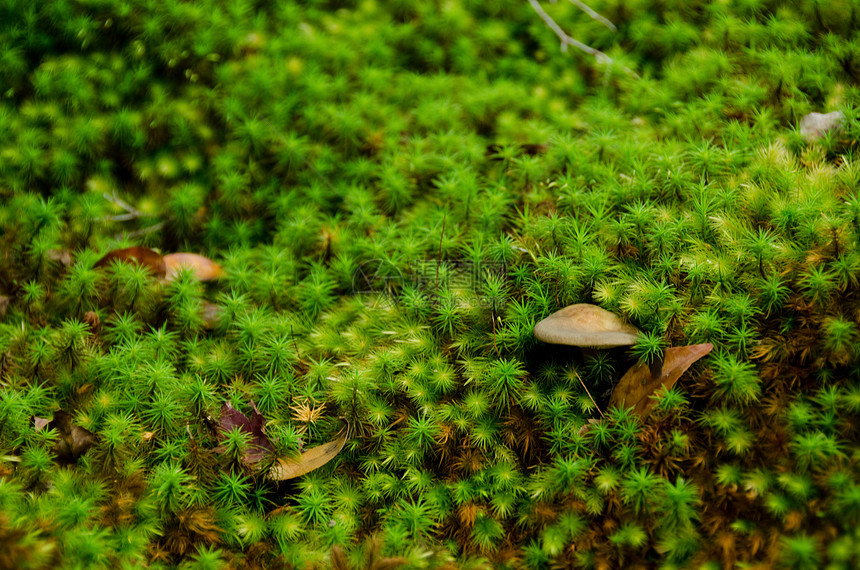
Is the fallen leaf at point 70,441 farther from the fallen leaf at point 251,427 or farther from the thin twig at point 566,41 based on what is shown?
the thin twig at point 566,41

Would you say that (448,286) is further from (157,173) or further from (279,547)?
(157,173)

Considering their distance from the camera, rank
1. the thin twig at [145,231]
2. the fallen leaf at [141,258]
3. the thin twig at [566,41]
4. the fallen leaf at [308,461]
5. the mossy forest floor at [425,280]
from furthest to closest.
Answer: the thin twig at [566,41] < the thin twig at [145,231] < the fallen leaf at [141,258] < the fallen leaf at [308,461] < the mossy forest floor at [425,280]

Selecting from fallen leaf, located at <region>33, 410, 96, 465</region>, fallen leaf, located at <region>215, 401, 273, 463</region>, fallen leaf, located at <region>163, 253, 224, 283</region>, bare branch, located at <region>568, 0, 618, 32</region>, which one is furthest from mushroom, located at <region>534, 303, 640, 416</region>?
bare branch, located at <region>568, 0, 618, 32</region>

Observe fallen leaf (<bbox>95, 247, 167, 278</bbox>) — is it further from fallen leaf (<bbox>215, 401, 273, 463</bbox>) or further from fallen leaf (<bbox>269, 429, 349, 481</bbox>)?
fallen leaf (<bbox>269, 429, 349, 481</bbox>)

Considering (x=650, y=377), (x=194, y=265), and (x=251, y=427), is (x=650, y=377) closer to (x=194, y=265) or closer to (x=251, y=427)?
(x=251, y=427)

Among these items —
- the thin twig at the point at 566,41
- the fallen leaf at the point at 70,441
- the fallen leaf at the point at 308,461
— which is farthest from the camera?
the thin twig at the point at 566,41

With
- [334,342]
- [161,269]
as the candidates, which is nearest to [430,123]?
[334,342]

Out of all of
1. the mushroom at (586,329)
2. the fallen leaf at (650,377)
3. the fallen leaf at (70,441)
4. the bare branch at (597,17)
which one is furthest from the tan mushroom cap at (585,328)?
the bare branch at (597,17)
